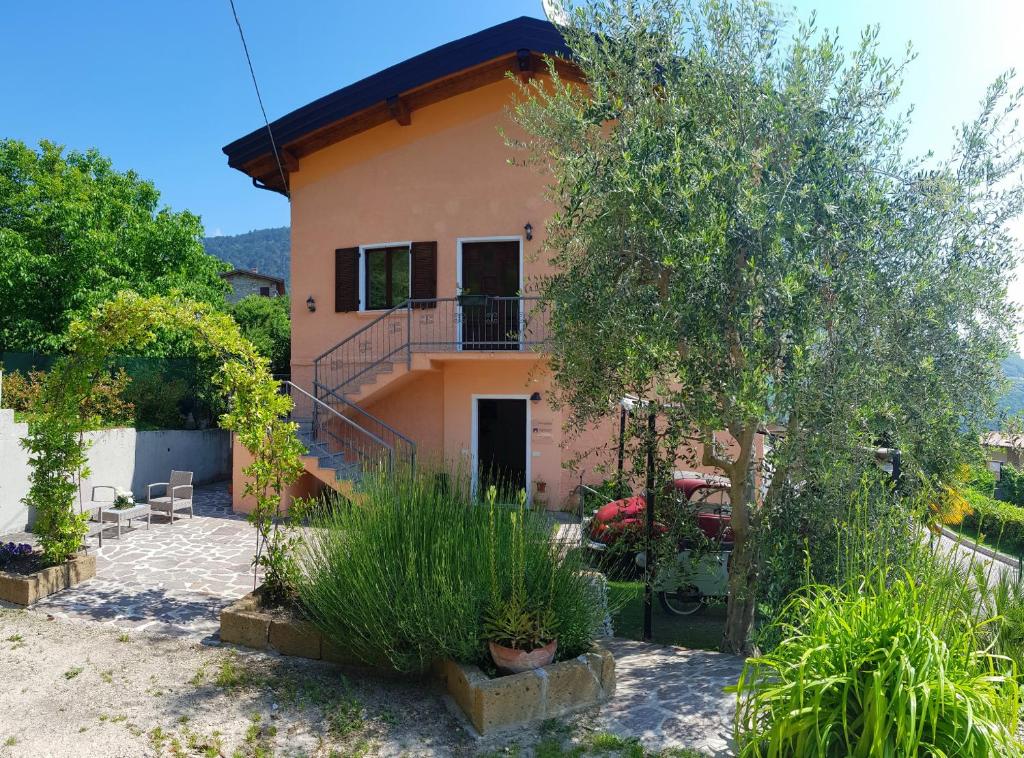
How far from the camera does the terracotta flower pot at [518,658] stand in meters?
4.21

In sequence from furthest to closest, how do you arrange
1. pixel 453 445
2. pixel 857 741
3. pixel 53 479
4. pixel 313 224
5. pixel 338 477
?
pixel 313 224 → pixel 453 445 → pixel 338 477 → pixel 53 479 → pixel 857 741

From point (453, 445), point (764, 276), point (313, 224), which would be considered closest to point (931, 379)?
point (764, 276)

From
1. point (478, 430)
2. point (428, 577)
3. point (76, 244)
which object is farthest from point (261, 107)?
point (428, 577)

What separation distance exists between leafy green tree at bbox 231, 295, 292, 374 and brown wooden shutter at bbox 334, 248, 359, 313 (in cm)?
886

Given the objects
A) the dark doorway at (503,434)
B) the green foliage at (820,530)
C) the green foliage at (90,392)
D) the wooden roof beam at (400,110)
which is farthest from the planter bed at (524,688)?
the wooden roof beam at (400,110)

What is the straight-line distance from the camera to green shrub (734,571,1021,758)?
8.27ft

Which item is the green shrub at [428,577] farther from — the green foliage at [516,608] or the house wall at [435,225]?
the house wall at [435,225]

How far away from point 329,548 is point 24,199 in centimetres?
2126

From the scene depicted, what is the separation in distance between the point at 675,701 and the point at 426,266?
32.1 feet

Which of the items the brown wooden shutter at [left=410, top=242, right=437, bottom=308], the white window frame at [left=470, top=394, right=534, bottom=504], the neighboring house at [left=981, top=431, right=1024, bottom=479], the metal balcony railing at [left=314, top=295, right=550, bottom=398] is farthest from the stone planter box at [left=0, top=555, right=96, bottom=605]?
the neighboring house at [left=981, top=431, right=1024, bottom=479]

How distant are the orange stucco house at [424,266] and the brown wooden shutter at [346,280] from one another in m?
0.03

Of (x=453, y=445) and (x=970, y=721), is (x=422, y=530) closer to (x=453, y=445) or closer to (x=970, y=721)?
(x=970, y=721)

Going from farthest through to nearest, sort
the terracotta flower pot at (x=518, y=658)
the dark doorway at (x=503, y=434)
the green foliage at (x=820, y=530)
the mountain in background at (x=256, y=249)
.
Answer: the mountain in background at (x=256, y=249), the dark doorway at (x=503, y=434), the green foliage at (x=820, y=530), the terracotta flower pot at (x=518, y=658)

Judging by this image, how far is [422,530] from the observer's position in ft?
15.9
